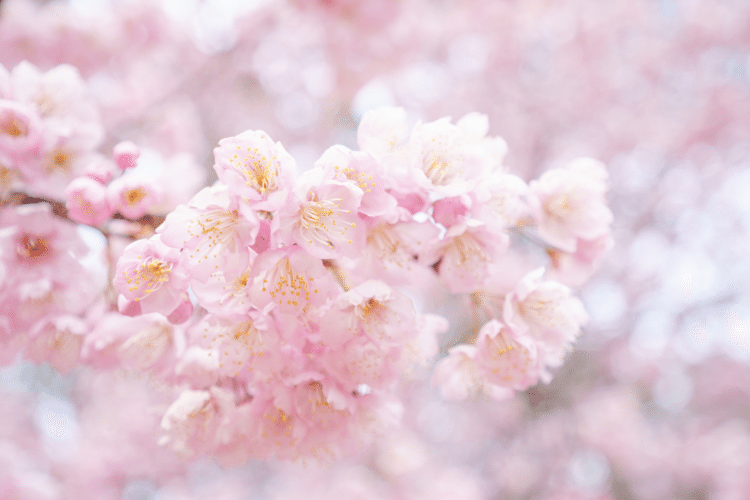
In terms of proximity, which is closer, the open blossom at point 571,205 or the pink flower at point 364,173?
the pink flower at point 364,173

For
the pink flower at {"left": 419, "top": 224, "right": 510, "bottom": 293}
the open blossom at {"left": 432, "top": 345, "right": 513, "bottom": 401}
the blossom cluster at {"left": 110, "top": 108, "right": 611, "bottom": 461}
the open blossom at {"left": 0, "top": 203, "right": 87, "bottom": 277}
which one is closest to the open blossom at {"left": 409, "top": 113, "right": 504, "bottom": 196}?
the blossom cluster at {"left": 110, "top": 108, "right": 611, "bottom": 461}

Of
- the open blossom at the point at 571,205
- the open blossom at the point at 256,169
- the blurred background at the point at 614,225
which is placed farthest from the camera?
the blurred background at the point at 614,225

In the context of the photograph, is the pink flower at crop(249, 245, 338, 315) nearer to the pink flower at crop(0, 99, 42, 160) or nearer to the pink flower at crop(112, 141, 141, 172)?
the pink flower at crop(112, 141, 141, 172)

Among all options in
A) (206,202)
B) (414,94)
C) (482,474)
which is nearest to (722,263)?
(482,474)

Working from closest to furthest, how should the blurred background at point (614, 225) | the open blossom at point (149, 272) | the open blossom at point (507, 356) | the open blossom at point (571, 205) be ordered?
the open blossom at point (149, 272) < the open blossom at point (507, 356) < the open blossom at point (571, 205) < the blurred background at point (614, 225)

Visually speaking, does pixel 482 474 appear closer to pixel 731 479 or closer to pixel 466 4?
pixel 731 479

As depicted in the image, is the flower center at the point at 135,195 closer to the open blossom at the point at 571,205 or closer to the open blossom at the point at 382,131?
the open blossom at the point at 382,131

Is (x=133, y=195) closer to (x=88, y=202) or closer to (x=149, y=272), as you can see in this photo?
(x=88, y=202)

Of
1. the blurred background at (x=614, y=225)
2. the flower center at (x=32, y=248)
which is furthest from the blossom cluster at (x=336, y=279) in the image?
the blurred background at (x=614, y=225)
